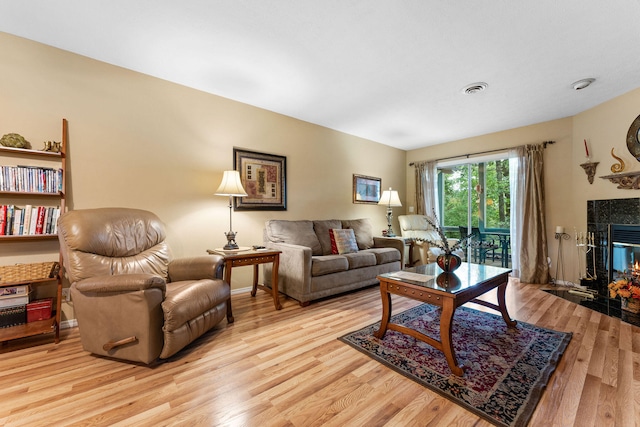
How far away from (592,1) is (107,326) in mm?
3829

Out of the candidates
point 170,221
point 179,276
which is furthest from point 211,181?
point 179,276

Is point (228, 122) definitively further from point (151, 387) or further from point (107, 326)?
point (151, 387)

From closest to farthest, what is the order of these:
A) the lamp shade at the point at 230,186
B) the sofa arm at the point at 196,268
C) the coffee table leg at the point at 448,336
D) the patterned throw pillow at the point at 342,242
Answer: the coffee table leg at the point at 448,336 → the sofa arm at the point at 196,268 → the lamp shade at the point at 230,186 → the patterned throw pillow at the point at 342,242

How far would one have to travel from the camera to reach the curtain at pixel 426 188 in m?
5.08

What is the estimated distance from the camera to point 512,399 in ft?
4.65

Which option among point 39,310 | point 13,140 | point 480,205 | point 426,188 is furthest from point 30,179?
point 480,205

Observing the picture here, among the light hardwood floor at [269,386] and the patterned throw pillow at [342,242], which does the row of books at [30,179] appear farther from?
the patterned throw pillow at [342,242]

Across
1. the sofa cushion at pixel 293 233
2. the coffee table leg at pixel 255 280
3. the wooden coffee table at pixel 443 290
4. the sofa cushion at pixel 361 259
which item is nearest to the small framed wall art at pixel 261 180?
the sofa cushion at pixel 293 233

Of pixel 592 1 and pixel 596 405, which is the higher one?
pixel 592 1

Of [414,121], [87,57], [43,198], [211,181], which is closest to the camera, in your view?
[43,198]

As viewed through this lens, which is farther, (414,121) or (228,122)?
(414,121)

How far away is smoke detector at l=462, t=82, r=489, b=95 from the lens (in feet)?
9.05

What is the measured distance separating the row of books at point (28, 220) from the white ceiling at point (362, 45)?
140cm

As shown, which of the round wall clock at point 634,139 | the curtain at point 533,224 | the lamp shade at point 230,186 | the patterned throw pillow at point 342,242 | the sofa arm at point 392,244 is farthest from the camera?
the sofa arm at point 392,244
